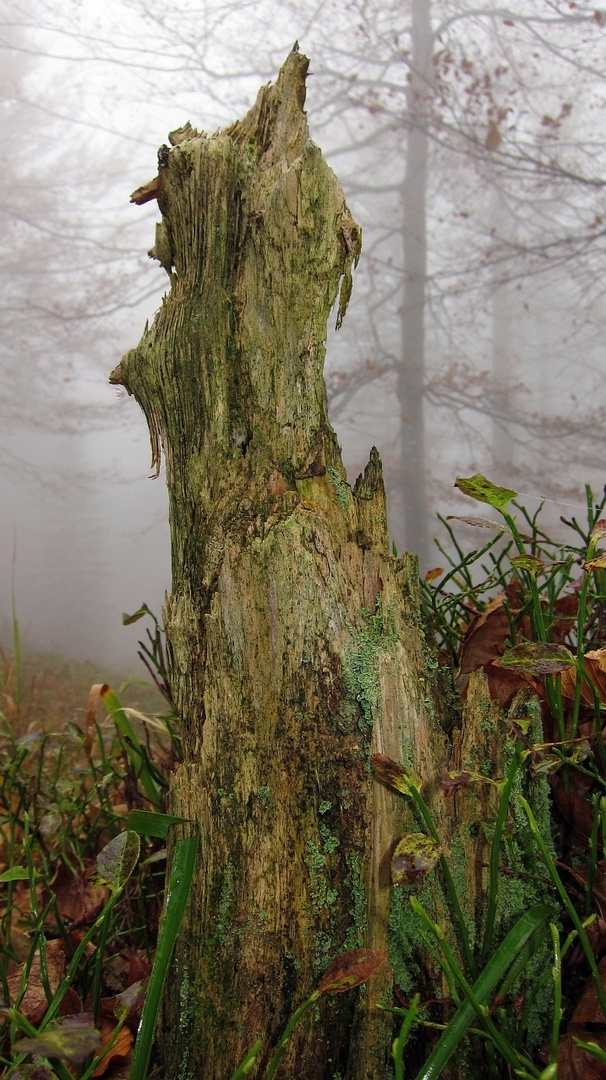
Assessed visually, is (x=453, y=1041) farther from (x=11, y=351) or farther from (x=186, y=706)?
(x=11, y=351)

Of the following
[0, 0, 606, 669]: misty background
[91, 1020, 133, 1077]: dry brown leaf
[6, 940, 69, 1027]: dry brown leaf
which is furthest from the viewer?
[0, 0, 606, 669]: misty background

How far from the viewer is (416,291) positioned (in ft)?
8.07

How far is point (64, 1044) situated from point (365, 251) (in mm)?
2583

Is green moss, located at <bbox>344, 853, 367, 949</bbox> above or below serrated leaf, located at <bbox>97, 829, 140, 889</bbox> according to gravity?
below

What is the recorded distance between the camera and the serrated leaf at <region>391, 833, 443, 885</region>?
45 centimetres

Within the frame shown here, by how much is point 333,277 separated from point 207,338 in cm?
16

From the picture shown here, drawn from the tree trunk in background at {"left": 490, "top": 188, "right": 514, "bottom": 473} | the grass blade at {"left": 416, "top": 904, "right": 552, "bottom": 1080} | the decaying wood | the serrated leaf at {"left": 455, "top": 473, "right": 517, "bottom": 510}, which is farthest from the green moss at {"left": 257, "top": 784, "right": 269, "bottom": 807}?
the tree trunk in background at {"left": 490, "top": 188, "right": 514, "bottom": 473}

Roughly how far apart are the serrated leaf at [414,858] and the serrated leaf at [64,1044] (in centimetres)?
21

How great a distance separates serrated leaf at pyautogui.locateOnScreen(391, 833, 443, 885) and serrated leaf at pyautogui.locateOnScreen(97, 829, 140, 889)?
0.66 ft

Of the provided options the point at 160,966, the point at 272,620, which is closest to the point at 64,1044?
the point at 160,966

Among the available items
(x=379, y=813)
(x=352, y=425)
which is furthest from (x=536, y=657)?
(x=352, y=425)

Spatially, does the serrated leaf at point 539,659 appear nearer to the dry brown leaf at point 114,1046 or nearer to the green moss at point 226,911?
the green moss at point 226,911

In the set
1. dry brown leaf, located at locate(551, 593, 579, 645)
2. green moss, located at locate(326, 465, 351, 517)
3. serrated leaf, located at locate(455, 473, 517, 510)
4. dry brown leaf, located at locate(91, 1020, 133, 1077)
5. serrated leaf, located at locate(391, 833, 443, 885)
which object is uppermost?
green moss, located at locate(326, 465, 351, 517)

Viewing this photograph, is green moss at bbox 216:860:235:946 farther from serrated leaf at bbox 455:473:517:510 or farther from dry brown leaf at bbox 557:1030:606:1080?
serrated leaf at bbox 455:473:517:510
